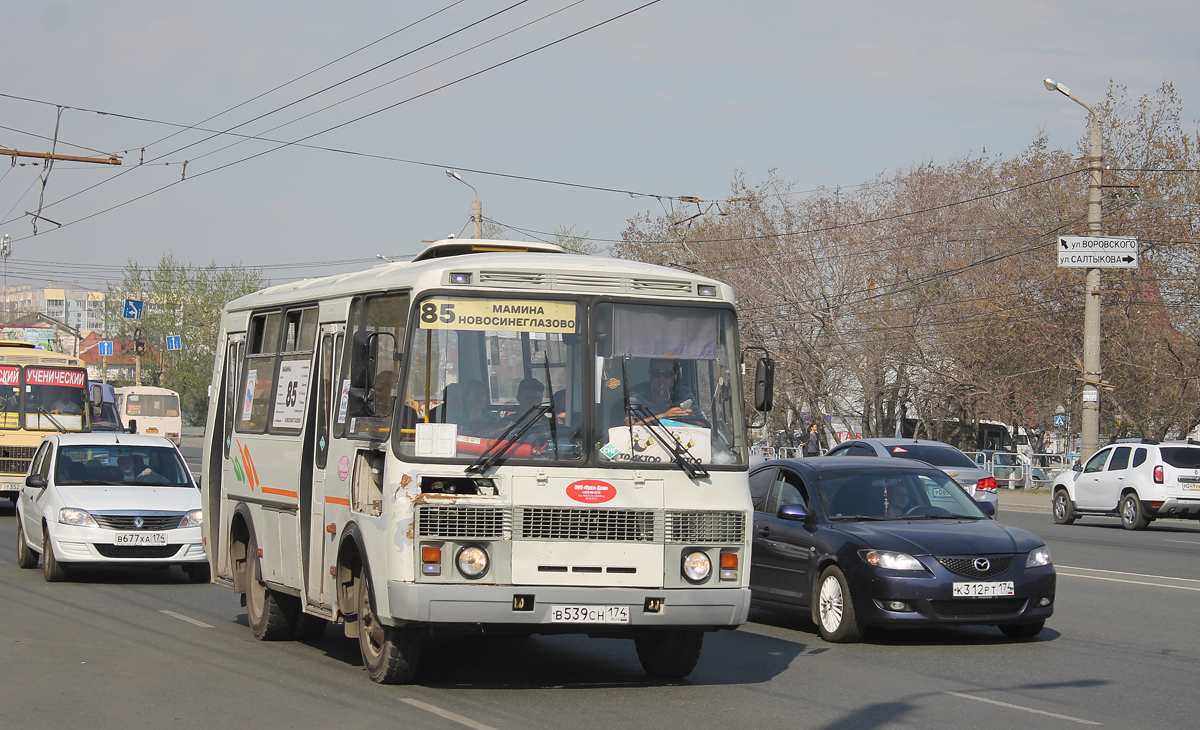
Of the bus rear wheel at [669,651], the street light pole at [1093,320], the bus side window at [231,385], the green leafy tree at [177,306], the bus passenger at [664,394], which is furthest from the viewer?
the green leafy tree at [177,306]

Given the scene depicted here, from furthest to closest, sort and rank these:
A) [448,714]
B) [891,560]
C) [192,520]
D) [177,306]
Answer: [177,306]
[192,520]
[891,560]
[448,714]

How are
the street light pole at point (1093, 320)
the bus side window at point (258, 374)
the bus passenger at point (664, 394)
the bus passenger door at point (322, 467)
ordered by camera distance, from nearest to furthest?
the bus passenger at point (664, 394) < the bus passenger door at point (322, 467) < the bus side window at point (258, 374) < the street light pole at point (1093, 320)

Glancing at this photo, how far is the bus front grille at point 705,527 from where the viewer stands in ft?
27.2

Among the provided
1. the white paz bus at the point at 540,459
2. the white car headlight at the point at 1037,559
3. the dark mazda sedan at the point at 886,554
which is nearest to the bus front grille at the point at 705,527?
the white paz bus at the point at 540,459

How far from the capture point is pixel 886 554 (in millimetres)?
10719

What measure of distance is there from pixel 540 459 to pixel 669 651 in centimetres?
182

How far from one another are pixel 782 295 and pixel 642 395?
43589mm

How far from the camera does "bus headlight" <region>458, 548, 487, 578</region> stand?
8.00 meters

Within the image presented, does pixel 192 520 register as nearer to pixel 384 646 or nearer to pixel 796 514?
pixel 796 514

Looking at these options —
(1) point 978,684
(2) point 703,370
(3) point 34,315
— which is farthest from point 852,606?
(3) point 34,315

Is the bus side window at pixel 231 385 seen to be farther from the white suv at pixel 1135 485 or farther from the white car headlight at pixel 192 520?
the white suv at pixel 1135 485

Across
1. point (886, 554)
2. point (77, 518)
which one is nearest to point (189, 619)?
point (77, 518)

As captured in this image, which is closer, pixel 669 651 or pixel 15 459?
pixel 669 651

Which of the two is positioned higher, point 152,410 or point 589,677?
point 152,410
